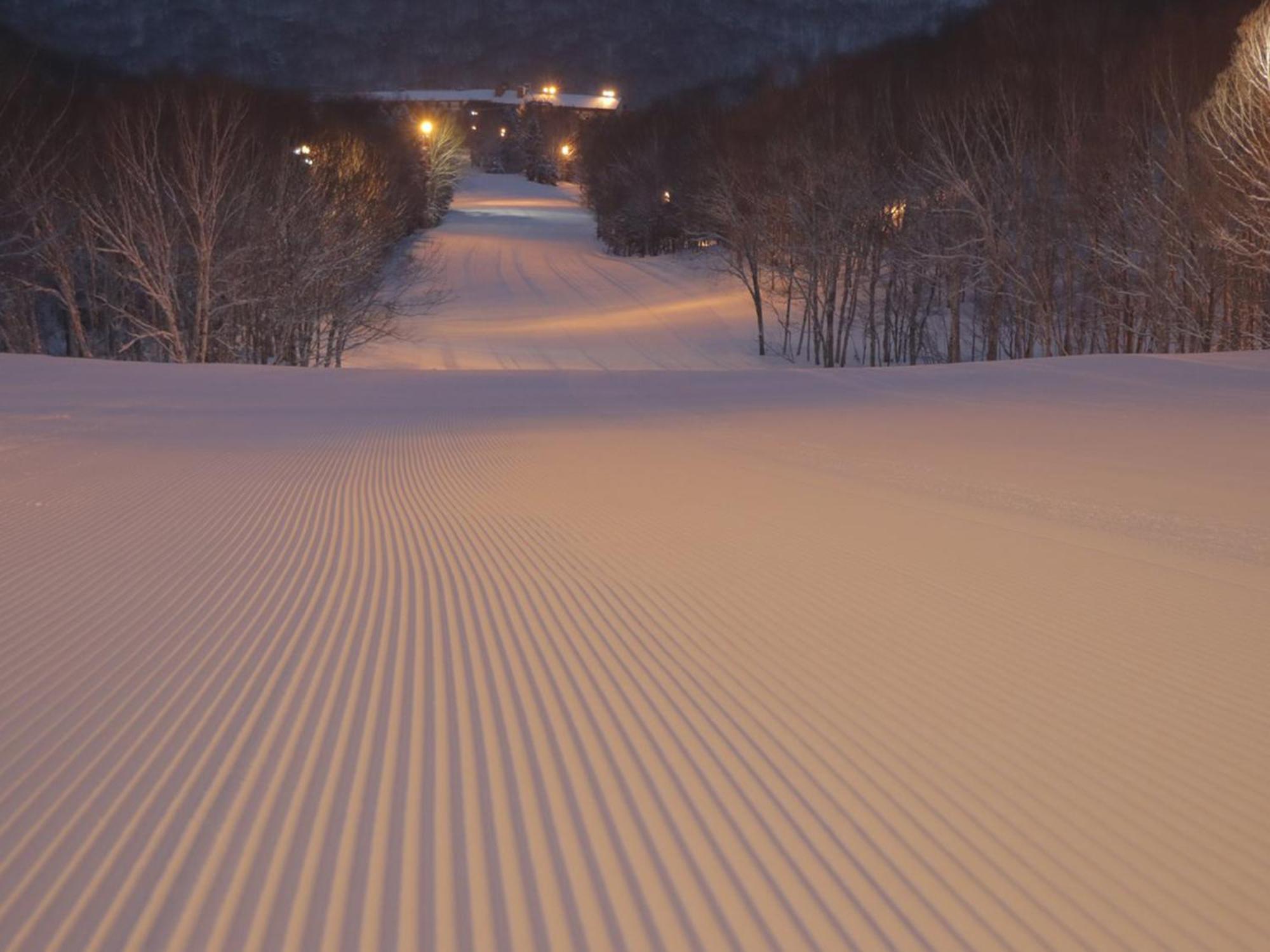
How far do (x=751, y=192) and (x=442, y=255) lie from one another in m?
27.8

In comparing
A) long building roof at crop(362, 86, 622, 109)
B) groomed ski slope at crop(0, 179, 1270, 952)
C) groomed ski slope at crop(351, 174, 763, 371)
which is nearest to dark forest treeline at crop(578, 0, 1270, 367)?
groomed ski slope at crop(351, 174, 763, 371)

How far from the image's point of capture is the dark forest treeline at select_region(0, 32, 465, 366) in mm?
28609

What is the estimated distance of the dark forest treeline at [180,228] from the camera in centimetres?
2861

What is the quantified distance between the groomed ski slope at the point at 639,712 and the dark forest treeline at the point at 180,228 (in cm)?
2108

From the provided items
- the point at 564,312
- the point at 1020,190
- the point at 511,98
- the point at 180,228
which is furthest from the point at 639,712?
the point at 511,98

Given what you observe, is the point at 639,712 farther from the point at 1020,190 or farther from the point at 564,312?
the point at 564,312

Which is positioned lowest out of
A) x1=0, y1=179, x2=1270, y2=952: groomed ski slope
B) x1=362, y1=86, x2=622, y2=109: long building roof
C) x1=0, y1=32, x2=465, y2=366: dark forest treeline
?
x1=0, y1=179, x2=1270, y2=952: groomed ski slope

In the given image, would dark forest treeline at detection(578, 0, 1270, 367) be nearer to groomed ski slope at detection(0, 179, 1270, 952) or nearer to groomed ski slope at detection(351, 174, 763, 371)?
groomed ski slope at detection(351, 174, 763, 371)

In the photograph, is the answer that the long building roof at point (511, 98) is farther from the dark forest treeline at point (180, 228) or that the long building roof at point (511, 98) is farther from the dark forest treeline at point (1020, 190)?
the dark forest treeline at point (180, 228)

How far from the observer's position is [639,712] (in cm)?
411

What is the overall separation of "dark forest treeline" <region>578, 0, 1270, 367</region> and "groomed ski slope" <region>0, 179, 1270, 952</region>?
18798 mm

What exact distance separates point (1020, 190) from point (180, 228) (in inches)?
898

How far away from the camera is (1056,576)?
6.12 meters

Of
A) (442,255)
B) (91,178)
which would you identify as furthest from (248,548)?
(442,255)
